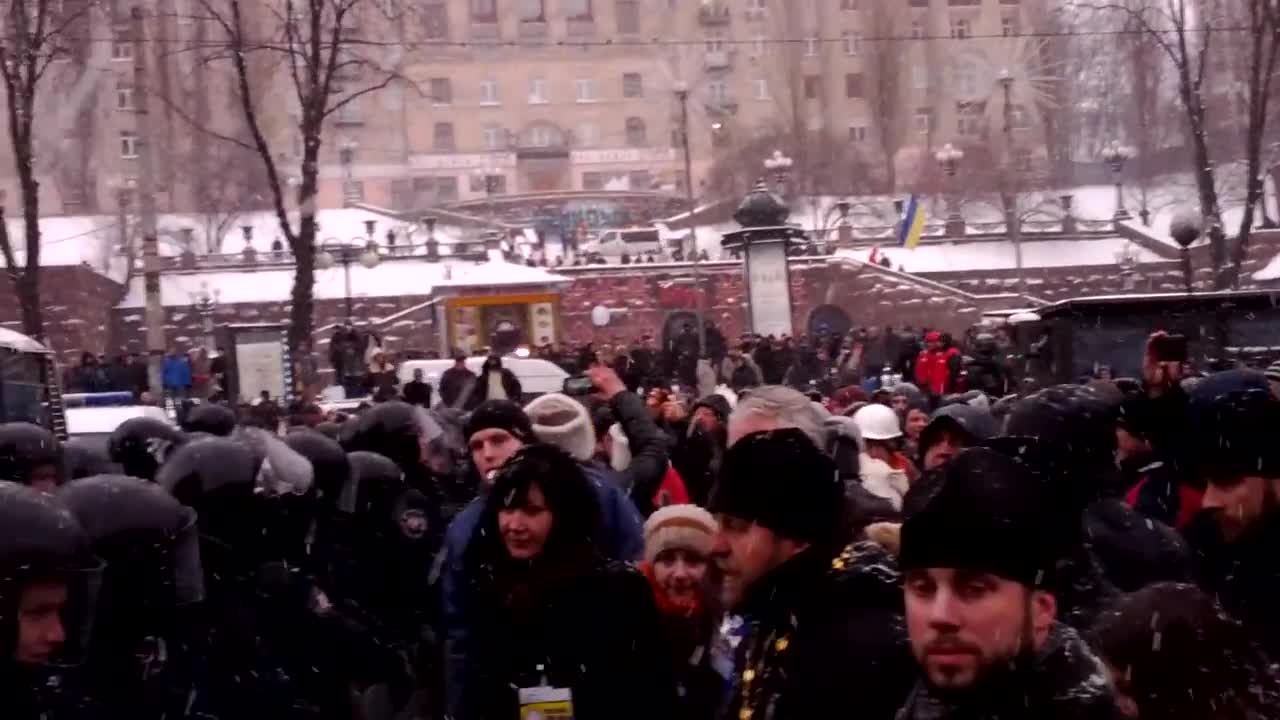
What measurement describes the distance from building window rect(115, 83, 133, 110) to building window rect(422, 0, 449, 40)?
38.7 feet

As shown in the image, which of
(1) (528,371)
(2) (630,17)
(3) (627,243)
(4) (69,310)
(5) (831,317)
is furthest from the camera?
(2) (630,17)

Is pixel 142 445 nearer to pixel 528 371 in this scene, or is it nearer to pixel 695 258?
pixel 528 371

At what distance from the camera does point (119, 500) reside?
427 centimetres

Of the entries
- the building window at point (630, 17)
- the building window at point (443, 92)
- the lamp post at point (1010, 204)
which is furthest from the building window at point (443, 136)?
the lamp post at point (1010, 204)

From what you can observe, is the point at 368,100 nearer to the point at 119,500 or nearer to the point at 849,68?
the point at 849,68

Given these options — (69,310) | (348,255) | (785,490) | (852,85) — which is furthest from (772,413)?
(852,85)

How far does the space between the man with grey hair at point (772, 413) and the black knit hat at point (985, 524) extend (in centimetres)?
186

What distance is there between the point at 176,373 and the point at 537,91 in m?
48.2

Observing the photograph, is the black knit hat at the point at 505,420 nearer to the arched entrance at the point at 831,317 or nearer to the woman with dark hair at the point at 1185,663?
the woman with dark hair at the point at 1185,663

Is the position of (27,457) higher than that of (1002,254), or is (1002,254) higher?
(1002,254)

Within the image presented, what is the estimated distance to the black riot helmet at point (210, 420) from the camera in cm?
876

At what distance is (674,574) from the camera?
16.1ft

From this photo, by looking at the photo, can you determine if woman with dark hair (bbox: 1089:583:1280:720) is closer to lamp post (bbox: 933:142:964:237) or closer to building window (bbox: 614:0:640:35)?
lamp post (bbox: 933:142:964:237)

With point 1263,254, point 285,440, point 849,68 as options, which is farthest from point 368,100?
point 285,440
